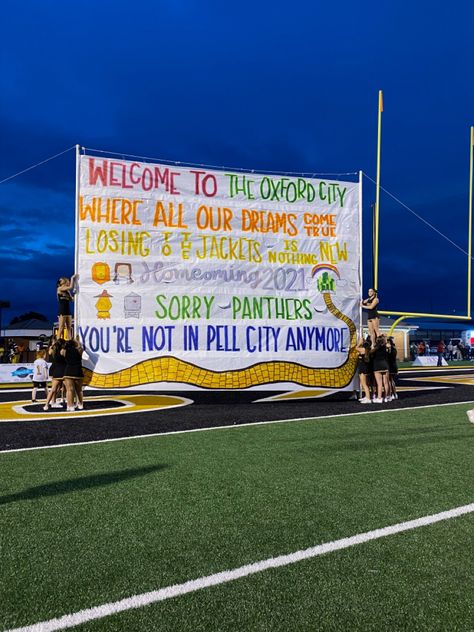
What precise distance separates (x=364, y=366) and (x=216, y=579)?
9.83 meters

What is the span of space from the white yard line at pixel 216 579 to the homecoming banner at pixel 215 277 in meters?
7.67

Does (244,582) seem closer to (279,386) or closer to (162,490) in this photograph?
(162,490)

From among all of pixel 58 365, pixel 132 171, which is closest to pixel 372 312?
pixel 132 171

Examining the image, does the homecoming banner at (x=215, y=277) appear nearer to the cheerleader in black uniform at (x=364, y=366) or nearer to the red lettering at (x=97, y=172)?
the red lettering at (x=97, y=172)

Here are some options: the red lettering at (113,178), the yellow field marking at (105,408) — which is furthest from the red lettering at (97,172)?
the yellow field marking at (105,408)

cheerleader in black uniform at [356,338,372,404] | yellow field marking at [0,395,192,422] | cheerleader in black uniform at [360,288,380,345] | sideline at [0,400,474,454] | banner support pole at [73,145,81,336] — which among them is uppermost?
banner support pole at [73,145,81,336]

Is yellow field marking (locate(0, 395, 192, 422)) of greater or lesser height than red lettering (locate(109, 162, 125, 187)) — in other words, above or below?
below

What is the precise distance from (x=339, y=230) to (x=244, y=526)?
9608mm

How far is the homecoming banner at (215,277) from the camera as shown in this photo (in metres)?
10.8

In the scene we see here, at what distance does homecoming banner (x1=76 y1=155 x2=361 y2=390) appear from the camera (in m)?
10.8

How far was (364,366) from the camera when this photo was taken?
1227 centimetres

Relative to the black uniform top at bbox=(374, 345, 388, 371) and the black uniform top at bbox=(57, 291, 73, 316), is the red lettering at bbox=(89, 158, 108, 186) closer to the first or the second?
the black uniform top at bbox=(57, 291, 73, 316)

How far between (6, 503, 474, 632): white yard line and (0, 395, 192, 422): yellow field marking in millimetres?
7237

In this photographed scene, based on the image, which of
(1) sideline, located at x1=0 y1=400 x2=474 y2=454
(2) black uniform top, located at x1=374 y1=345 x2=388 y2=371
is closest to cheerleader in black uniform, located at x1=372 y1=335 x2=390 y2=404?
(2) black uniform top, located at x1=374 y1=345 x2=388 y2=371
